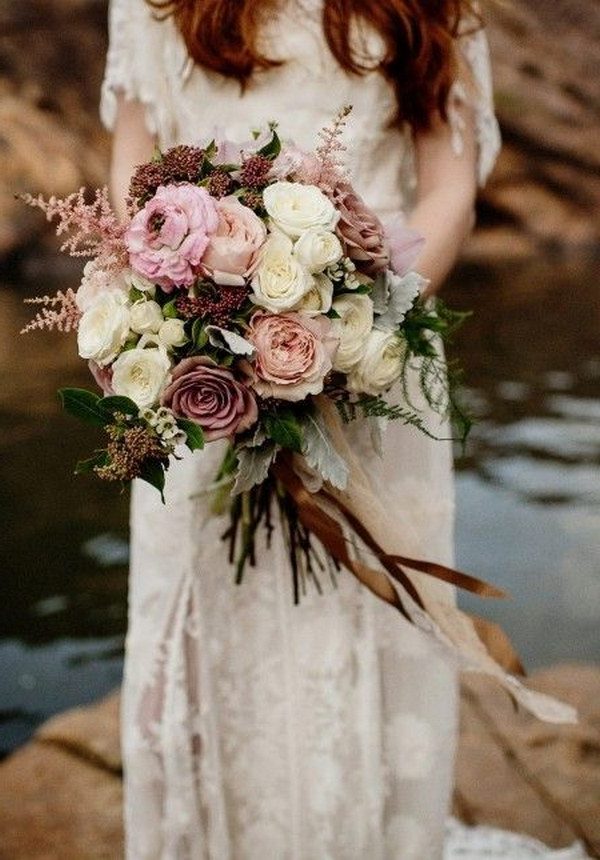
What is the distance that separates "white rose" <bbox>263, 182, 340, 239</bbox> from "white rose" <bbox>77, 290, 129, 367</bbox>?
231 mm

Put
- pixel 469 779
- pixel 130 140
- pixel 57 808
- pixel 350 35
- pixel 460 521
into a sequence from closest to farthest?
pixel 350 35, pixel 130 140, pixel 57 808, pixel 469 779, pixel 460 521

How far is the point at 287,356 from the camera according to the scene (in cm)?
150

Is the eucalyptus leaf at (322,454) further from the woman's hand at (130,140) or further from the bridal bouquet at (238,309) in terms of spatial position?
the woman's hand at (130,140)

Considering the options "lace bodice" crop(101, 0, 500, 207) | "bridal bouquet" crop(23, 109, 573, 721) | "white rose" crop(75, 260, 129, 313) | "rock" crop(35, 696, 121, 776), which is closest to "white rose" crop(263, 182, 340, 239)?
"bridal bouquet" crop(23, 109, 573, 721)

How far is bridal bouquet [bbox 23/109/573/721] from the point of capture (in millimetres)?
1511

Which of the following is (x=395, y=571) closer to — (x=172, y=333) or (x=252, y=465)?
(x=252, y=465)

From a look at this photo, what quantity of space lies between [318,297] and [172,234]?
A: 0.70ft

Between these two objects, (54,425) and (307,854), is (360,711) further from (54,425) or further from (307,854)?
(54,425)

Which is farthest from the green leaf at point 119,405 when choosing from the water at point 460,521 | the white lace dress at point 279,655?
the water at point 460,521

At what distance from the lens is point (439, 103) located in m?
2.11

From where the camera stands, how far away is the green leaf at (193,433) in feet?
4.95

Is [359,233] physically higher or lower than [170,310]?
higher

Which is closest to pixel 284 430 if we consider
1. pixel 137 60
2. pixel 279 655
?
pixel 279 655

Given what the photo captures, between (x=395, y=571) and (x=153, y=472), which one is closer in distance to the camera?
→ (x=153, y=472)
